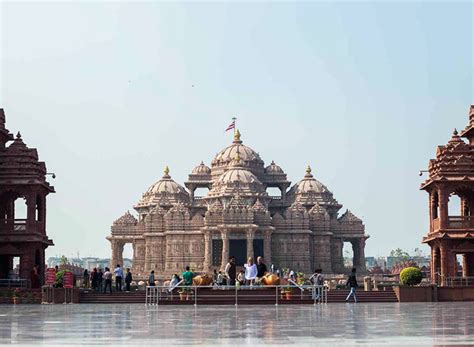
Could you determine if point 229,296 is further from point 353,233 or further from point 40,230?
point 353,233

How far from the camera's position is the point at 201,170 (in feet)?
375

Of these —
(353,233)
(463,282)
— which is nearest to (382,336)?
(463,282)

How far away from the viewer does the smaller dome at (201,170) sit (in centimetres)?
11369

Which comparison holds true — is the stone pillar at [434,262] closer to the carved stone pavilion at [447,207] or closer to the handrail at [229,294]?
the carved stone pavilion at [447,207]

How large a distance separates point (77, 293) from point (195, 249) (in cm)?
5158

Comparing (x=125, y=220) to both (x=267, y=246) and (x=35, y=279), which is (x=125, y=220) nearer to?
(x=267, y=246)

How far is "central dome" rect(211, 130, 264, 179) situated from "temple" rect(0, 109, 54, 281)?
5431 cm

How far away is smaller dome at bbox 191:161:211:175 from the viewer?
114 m

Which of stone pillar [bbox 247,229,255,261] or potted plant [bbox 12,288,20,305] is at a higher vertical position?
stone pillar [bbox 247,229,255,261]

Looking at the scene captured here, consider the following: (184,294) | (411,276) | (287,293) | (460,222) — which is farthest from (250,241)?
(287,293)

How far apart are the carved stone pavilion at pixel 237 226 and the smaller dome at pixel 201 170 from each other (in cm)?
263

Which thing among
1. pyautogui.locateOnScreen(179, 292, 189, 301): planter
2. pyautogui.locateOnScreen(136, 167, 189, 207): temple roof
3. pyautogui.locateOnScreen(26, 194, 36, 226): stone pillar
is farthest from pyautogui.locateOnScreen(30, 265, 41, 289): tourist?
pyautogui.locateOnScreen(136, 167, 189, 207): temple roof

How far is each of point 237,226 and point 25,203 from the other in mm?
41932

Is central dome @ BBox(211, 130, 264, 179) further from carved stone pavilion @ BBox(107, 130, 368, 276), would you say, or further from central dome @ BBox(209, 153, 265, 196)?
central dome @ BBox(209, 153, 265, 196)
